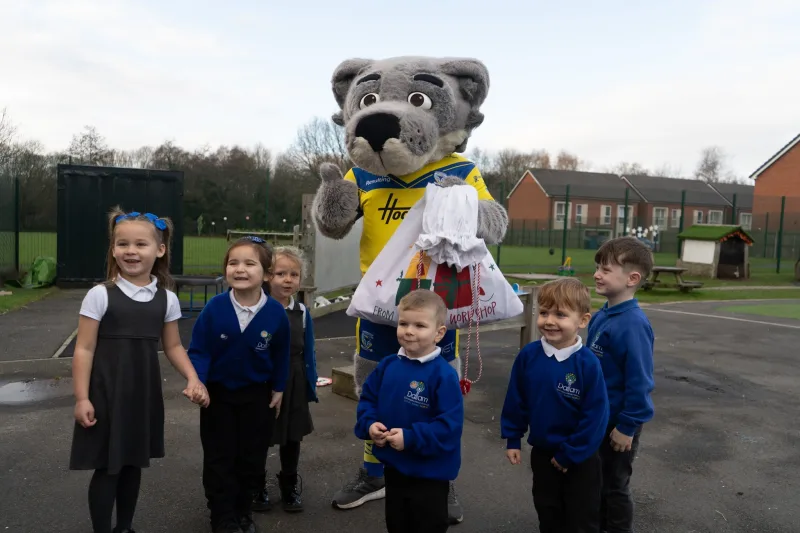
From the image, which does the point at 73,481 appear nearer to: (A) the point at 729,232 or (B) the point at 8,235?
(B) the point at 8,235

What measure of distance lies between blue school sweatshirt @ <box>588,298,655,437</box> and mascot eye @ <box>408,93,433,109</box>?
147cm

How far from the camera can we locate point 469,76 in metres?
3.55

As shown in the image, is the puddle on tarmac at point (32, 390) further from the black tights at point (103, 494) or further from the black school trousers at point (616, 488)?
the black school trousers at point (616, 488)

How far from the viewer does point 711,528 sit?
3.07m

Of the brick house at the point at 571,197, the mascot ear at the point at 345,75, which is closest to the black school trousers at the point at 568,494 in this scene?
the mascot ear at the point at 345,75

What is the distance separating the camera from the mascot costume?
3.14 m

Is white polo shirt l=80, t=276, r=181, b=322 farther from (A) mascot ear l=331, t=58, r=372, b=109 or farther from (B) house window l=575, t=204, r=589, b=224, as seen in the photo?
(B) house window l=575, t=204, r=589, b=224

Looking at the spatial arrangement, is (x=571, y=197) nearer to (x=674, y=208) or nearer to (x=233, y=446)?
(x=674, y=208)

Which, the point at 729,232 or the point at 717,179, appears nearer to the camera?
the point at 729,232

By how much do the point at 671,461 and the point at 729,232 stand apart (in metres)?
16.8

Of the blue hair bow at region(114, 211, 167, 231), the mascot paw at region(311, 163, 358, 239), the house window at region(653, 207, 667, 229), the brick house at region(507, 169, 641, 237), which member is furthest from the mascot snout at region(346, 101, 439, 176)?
the house window at region(653, 207, 667, 229)

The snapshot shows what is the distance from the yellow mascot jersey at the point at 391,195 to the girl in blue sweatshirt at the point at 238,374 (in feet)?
2.33

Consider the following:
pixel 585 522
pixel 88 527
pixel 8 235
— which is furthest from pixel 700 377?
pixel 8 235

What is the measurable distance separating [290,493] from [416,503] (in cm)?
107
